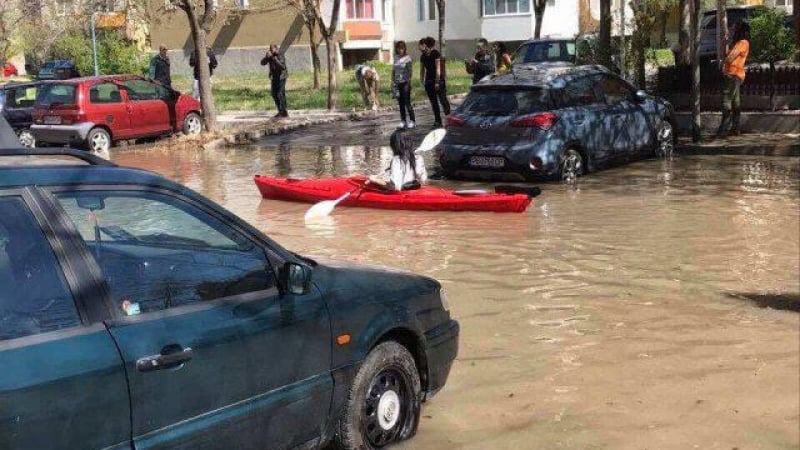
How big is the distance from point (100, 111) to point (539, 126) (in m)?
11.5

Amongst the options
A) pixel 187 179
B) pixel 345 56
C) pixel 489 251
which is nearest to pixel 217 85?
pixel 345 56

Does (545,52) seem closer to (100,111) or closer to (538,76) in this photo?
(100,111)

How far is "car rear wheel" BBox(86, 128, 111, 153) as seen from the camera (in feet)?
72.5

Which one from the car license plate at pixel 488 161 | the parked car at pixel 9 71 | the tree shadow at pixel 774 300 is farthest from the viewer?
the parked car at pixel 9 71

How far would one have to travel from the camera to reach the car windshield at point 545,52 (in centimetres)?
3209

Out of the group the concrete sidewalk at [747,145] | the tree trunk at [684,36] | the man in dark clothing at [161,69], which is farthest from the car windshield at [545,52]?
the concrete sidewalk at [747,145]

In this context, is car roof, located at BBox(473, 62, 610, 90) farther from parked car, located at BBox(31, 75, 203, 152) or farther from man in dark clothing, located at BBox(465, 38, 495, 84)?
parked car, located at BBox(31, 75, 203, 152)

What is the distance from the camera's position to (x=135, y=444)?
376cm

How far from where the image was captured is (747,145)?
59.6 ft

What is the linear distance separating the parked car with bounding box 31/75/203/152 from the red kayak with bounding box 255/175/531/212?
361 inches

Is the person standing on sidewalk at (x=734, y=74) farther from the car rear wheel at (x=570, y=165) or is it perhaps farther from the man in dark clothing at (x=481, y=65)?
the man in dark clothing at (x=481, y=65)

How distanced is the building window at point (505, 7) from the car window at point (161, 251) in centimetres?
4992

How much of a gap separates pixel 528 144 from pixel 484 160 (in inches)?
27.8

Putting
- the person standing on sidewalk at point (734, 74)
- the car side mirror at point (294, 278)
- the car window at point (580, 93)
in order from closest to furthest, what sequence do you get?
the car side mirror at point (294, 278)
the car window at point (580, 93)
the person standing on sidewalk at point (734, 74)
